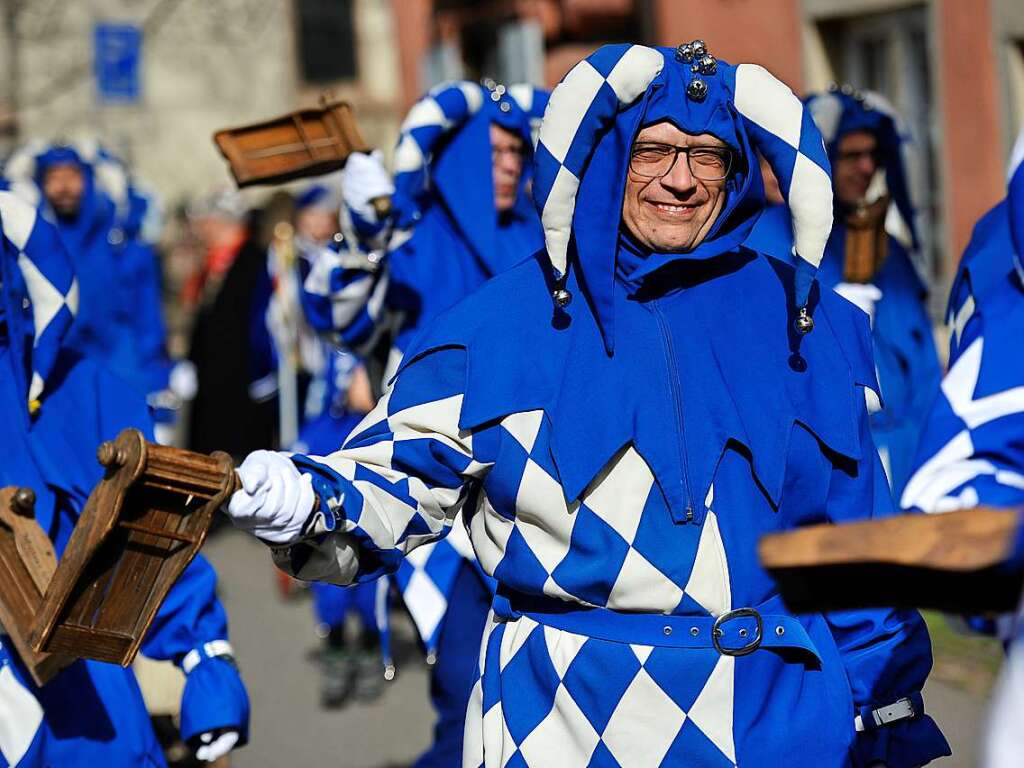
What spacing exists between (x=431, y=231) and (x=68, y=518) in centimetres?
192

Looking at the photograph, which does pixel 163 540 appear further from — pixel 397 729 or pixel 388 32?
pixel 388 32

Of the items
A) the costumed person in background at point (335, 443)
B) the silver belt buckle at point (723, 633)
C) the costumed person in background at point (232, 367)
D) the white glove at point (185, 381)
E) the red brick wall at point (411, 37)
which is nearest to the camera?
the silver belt buckle at point (723, 633)

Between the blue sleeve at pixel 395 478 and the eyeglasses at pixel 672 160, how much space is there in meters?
0.45

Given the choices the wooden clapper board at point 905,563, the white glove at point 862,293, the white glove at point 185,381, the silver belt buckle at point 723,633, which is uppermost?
the wooden clapper board at point 905,563

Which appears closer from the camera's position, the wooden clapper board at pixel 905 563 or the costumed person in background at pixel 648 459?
the wooden clapper board at pixel 905 563

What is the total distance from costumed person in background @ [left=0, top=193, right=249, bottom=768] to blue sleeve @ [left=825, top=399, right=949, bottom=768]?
49.8 inches

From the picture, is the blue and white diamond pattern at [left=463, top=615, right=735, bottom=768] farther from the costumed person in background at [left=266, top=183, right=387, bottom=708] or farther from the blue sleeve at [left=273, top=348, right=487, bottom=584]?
the costumed person in background at [left=266, top=183, right=387, bottom=708]

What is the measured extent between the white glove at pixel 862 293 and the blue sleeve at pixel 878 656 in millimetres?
2523

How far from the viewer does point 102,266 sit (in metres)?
9.34

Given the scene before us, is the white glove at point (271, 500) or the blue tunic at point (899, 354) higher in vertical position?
the white glove at point (271, 500)

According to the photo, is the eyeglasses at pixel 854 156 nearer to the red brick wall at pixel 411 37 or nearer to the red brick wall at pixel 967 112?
the red brick wall at pixel 967 112

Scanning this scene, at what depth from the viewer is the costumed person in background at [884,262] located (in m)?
5.76

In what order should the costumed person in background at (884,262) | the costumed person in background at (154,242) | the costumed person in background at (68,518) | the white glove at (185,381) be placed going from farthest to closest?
the white glove at (185,381), the costumed person in background at (154,242), the costumed person in background at (884,262), the costumed person in background at (68,518)

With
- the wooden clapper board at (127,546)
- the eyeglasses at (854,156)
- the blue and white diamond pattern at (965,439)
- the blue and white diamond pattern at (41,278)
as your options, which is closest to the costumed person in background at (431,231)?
the eyeglasses at (854,156)
